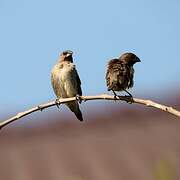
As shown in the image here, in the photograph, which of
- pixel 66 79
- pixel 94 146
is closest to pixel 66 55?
pixel 66 79

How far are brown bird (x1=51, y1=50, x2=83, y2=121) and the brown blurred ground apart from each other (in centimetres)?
397

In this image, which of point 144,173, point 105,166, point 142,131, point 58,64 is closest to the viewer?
point 58,64

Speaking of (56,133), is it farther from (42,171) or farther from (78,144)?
(42,171)

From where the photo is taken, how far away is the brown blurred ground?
1408 centimetres

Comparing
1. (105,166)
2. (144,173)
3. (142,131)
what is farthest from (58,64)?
(142,131)

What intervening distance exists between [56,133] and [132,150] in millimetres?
2264

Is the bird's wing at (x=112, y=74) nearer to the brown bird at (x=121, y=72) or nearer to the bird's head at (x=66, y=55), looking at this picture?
the brown bird at (x=121, y=72)

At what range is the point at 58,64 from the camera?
30.5 feet

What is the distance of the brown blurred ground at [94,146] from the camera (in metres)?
14.1

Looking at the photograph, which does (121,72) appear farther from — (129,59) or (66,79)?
(66,79)

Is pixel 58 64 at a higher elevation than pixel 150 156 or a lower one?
higher

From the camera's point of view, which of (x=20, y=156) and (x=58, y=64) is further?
(x=20, y=156)

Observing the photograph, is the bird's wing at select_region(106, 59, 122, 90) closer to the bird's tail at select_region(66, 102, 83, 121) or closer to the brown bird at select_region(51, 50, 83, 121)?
the bird's tail at select_region(66, 102, 83, 121)

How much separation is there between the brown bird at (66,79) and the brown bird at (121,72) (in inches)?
97.6
